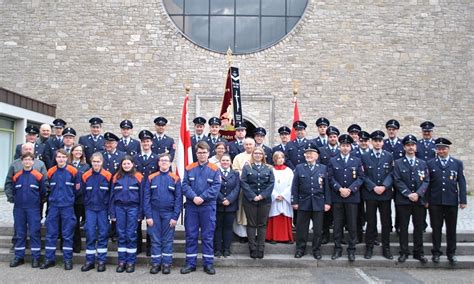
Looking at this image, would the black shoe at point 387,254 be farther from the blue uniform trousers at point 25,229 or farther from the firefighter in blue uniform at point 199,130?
the blue uniform trousers at point 25,229

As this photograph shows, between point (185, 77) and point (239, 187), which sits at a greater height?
point (185, 77)

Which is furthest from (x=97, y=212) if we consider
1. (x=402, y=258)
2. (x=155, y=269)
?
(x=402, y=258)

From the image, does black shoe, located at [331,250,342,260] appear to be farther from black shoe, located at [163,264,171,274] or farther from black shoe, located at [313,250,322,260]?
black shoe, located at [163,264,171,274]

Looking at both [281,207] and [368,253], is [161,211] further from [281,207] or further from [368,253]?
[368,253]

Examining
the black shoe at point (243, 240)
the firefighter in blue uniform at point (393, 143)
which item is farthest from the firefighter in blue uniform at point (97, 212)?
the firefighter in blue uniform at point (393, 143)

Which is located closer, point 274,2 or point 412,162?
→ point 412,162

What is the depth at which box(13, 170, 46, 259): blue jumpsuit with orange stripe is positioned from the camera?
623 centimetres

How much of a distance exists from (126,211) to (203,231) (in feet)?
3.61

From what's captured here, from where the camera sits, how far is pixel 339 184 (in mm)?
6629

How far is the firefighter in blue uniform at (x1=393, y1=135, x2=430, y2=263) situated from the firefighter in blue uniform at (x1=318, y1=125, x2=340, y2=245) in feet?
3.50

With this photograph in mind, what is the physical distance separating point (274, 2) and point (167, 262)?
13122 millimetres

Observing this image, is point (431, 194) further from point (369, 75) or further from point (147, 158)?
point (369, 75)

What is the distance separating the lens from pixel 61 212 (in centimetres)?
621

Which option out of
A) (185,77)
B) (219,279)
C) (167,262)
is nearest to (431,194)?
(219,279)
